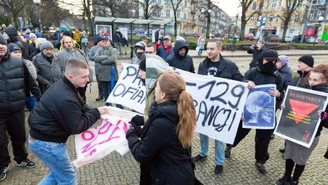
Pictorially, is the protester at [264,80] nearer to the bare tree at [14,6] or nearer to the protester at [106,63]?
the protester at [106,63]

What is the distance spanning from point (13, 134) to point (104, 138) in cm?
192

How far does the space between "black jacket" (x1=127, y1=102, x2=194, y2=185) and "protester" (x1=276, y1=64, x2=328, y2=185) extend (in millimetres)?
1912

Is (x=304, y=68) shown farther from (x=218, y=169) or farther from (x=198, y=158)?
(x=198, y=158)

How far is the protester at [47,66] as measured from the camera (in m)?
4.73

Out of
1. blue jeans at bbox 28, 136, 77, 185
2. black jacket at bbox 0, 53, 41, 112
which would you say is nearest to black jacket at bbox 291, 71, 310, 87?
blue jeans at bbox 28, 136, 77, 185

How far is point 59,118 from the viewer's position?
206 cm

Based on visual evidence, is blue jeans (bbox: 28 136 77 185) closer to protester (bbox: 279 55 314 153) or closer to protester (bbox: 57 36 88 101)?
protester (bbox: 57 36 88 101)

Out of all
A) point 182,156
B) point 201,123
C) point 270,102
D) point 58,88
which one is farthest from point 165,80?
point 270,102

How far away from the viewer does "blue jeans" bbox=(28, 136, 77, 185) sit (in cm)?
220

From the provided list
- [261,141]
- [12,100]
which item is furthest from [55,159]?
[261,141]

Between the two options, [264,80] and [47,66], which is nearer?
[264,80]

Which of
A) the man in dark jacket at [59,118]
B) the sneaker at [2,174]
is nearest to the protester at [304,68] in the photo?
the man in dark jacket at [59,118]

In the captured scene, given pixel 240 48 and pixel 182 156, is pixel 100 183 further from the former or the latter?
pixel 240 48

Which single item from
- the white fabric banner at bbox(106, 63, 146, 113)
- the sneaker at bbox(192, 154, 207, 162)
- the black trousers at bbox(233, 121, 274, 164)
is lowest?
the sneaker at bbox(192, 154, 207, 162)
